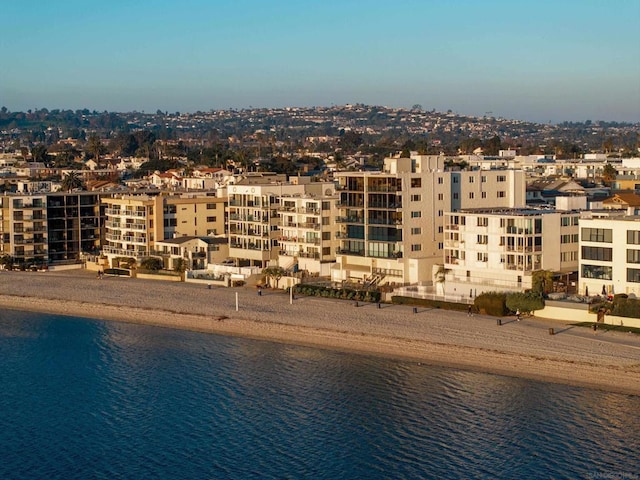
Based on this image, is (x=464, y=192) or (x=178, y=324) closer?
(x=178, y=324)

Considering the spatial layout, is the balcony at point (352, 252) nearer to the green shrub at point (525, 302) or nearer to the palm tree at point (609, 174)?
the green shrub at point (525, 302)

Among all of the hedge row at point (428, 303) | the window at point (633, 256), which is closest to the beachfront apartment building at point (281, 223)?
the hedge row at point (428, 303)

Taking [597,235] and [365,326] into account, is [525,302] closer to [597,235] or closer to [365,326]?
[597,235]

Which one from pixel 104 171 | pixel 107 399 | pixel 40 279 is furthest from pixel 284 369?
pixel 104 171

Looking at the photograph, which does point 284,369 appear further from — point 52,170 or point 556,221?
point 52,170

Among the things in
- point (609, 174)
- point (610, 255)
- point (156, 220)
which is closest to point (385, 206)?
point (610, 255)
